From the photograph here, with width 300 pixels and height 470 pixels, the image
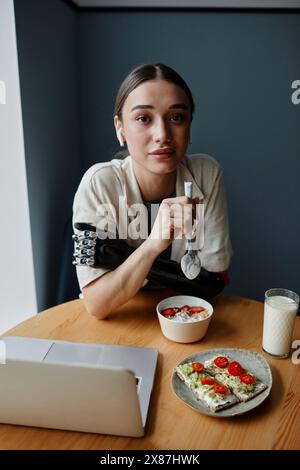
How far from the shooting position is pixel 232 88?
87.6 inches

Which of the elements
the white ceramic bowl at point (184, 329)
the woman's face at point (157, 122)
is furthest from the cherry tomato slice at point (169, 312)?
the woman's face at point (157, 122)

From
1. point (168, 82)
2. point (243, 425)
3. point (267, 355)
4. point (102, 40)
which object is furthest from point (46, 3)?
point (243, 425)

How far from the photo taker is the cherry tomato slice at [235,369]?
2.99ft

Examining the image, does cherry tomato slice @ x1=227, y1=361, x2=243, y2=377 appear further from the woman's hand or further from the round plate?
the woman's hand

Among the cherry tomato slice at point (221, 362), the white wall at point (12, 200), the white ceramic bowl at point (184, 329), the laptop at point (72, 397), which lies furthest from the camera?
the white wall at point (12, 200)

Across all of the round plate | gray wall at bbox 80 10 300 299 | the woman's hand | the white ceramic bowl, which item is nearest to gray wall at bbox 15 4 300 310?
gray wall at bbox 80 10 300 299

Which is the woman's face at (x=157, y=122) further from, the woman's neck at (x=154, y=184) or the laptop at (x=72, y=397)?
the laptop at (x=72, y=397)

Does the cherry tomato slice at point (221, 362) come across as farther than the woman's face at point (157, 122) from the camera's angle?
No

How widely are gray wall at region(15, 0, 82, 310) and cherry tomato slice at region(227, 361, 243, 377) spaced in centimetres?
108

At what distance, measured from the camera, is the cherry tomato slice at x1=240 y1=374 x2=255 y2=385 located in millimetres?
878

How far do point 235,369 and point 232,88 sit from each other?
1.74 meters

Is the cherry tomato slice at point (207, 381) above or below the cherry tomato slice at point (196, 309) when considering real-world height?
below

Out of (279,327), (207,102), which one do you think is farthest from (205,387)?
(207,102)
